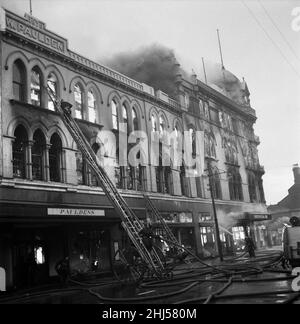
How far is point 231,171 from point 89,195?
21.2 meters

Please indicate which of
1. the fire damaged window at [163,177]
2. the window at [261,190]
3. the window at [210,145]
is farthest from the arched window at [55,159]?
the window at [261,190]

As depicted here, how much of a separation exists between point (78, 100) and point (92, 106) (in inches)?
44.5

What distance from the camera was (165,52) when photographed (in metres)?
34.2

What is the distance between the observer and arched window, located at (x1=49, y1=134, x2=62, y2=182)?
2036 centimetres

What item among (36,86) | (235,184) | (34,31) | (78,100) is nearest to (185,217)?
(235,184)

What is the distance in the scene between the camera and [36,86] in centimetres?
2038

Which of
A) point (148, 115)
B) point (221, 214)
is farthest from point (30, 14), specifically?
point (221, 214)

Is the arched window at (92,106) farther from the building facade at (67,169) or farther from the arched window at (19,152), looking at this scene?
the arched window at (19,152)

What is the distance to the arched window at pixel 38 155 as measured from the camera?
19.3 metres

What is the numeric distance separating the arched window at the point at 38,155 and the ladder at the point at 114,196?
1635 millimetres

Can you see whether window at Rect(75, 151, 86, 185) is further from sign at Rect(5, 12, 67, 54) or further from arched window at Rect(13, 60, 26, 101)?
sign at Rect(5, 12, 67, 54)

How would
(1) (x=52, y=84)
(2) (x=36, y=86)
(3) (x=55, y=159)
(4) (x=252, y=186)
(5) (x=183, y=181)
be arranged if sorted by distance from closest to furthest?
(2) (x=36, y=86) → (3) (x=55, y=159) → (1) (x=52, y=84) → (5) (x=183, y=181) → (4) (x=252, y=186)

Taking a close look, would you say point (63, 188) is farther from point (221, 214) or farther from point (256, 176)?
point (256, 176)

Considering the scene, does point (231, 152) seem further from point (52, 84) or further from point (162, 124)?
point (52, 84)
